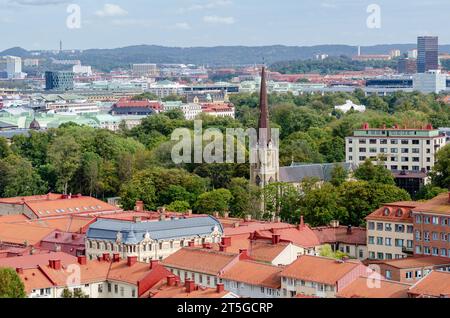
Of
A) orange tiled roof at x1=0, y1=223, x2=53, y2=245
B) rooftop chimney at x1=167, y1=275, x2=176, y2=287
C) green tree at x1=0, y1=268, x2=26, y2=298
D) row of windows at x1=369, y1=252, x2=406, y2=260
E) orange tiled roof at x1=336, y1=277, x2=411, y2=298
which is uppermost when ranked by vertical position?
green tree at x1=0, y1=268, x2=26, y2=298

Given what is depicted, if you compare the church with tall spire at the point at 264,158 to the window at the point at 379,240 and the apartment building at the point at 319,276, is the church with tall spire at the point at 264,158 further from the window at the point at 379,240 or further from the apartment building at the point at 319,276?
the apartment building at the point at 319,276

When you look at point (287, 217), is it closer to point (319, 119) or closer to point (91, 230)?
point (91, 230)

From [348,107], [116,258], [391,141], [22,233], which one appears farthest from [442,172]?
[348,107]

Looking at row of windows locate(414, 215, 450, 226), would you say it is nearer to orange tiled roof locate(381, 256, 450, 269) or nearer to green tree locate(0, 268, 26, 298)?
orange tiled roof locate(381, 256, 450, 269)

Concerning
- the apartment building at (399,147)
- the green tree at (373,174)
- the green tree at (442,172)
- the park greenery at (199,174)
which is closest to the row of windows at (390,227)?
the park greenery at (199,174)

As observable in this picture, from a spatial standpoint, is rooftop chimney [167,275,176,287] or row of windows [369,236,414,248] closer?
rooftop chimney [167,275,176,287]

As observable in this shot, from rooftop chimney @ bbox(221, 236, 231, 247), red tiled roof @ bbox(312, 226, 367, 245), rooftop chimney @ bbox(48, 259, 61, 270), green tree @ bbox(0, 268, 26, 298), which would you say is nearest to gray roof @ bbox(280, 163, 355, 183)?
red tiled roof @ bbox(312, 226, 367, 245)

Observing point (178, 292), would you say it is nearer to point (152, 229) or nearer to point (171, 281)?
point (171, 281)

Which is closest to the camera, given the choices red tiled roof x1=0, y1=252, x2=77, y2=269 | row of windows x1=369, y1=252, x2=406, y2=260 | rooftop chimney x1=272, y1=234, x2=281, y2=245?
red tiled roof x1=0, y1=252, x2=77, y2=269
